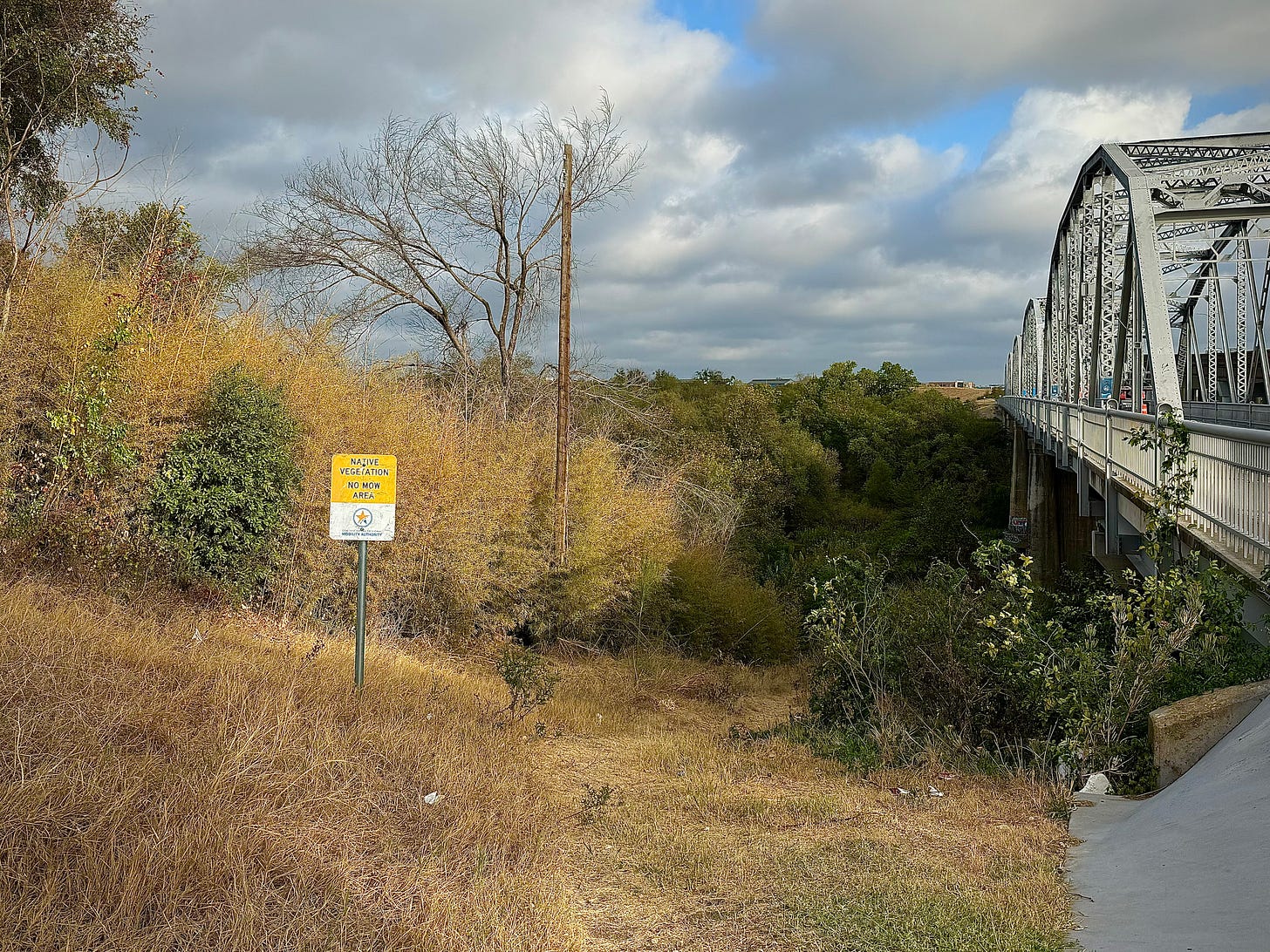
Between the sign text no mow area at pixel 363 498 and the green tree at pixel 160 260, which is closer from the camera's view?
the sign text no mow area at pixel 363 498

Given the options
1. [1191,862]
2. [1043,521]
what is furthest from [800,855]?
[1043,521]

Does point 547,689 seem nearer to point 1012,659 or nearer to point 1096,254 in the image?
point 1012,659

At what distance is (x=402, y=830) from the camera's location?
545 centimetres

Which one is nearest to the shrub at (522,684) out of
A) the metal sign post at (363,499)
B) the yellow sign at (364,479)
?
the metal sign post at (363,499)

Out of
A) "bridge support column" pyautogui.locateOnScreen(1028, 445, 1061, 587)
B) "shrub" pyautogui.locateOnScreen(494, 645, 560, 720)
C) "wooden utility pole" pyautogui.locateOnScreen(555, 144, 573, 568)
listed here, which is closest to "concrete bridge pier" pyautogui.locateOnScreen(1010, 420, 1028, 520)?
"bridge support column" pyautogui.locateOnScreen(1028, 445, 1061, 587)

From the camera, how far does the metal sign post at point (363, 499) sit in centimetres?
855

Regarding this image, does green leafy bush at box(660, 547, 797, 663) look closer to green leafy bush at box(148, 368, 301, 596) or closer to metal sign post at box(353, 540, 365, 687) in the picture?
green leafy bush at box(148, 368, 301, 596)

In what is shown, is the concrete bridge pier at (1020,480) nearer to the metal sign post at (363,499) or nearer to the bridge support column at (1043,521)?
the bridge support column at (1043,521)

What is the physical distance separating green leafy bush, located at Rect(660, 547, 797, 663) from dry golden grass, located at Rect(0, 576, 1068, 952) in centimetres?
1107

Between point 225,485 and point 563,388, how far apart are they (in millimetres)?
6399

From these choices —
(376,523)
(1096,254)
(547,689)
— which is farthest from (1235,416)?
(376,523)

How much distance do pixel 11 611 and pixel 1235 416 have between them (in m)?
28.6

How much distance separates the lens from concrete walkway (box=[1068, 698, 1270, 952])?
11.7 ft

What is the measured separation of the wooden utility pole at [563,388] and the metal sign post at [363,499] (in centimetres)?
768
